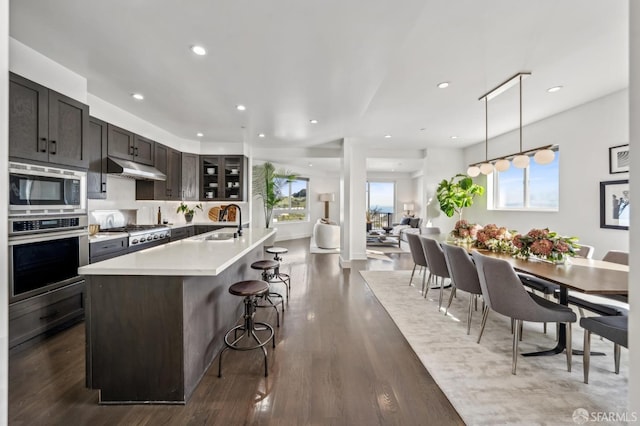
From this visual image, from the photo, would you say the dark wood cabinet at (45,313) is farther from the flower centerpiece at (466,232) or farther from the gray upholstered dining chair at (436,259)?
the flower centerpiece at (466,232)

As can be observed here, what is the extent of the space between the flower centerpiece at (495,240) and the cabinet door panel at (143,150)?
199 inches

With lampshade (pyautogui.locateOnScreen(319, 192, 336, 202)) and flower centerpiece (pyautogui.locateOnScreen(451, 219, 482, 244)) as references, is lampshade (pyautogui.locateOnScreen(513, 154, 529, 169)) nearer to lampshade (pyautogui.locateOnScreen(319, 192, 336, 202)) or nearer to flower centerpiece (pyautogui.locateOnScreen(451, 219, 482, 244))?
flower centerpiece (pyautogui.locateOnScreen(451, 219, 482, 244))

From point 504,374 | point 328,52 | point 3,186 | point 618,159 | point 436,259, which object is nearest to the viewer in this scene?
point 3,186

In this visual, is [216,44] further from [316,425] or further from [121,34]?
[316,425]

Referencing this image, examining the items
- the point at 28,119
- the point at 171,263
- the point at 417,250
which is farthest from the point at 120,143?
the point at 417,250

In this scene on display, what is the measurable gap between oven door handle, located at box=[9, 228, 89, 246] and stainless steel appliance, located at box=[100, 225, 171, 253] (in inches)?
26.9

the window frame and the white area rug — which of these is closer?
the white area rug

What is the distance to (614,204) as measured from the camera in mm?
3609

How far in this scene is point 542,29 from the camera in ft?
7.32

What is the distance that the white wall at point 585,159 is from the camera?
3.59 meters

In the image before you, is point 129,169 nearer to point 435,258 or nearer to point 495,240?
point 435,258

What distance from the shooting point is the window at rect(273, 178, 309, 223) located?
30.1 feet

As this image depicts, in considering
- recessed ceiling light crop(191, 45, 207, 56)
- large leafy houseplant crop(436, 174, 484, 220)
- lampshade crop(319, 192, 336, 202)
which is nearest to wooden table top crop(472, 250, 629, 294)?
recessed ceiling light crop(191, 45, 207, 56)

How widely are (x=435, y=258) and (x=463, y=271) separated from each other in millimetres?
637
